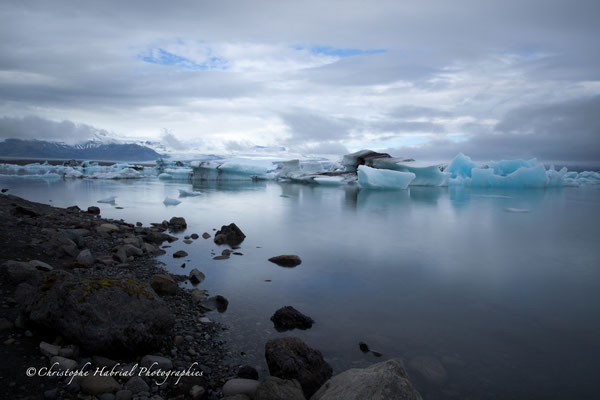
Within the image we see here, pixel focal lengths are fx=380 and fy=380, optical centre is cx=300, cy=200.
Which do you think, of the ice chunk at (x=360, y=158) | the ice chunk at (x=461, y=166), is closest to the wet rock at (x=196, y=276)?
the ice chunk at (x=360, y=158)

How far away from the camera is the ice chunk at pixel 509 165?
2327cm

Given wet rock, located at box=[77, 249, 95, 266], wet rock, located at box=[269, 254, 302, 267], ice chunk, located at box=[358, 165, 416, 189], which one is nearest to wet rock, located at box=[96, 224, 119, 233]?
wet rock, located at box=[77, 249, 95, 266]

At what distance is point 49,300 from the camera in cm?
227

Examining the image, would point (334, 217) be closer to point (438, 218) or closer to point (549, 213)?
point (438, 218)

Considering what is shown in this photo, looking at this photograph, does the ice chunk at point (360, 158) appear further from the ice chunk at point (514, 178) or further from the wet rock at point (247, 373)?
the wet rock at point (247, 373)

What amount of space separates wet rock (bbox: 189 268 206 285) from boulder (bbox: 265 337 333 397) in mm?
1931

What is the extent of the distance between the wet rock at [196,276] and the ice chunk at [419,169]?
19.3 meters

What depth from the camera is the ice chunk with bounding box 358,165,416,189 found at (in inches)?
787

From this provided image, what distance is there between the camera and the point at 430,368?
263 centimetres

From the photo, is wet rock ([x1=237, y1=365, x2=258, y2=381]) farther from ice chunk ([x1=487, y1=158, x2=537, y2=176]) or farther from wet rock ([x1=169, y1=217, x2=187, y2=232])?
ice chunk ([x1=487, y1=158, x2=537, y2=176])

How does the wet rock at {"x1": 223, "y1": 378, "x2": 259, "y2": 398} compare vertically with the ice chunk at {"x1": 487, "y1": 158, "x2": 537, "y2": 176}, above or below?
below

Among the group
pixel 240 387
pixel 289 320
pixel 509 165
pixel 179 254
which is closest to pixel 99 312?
pixel 240 387

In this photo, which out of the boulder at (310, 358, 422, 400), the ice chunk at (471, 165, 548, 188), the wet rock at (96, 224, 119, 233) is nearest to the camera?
the boulder at (310, 358, 422, 400)

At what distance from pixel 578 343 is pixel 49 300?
3862 millimetres
